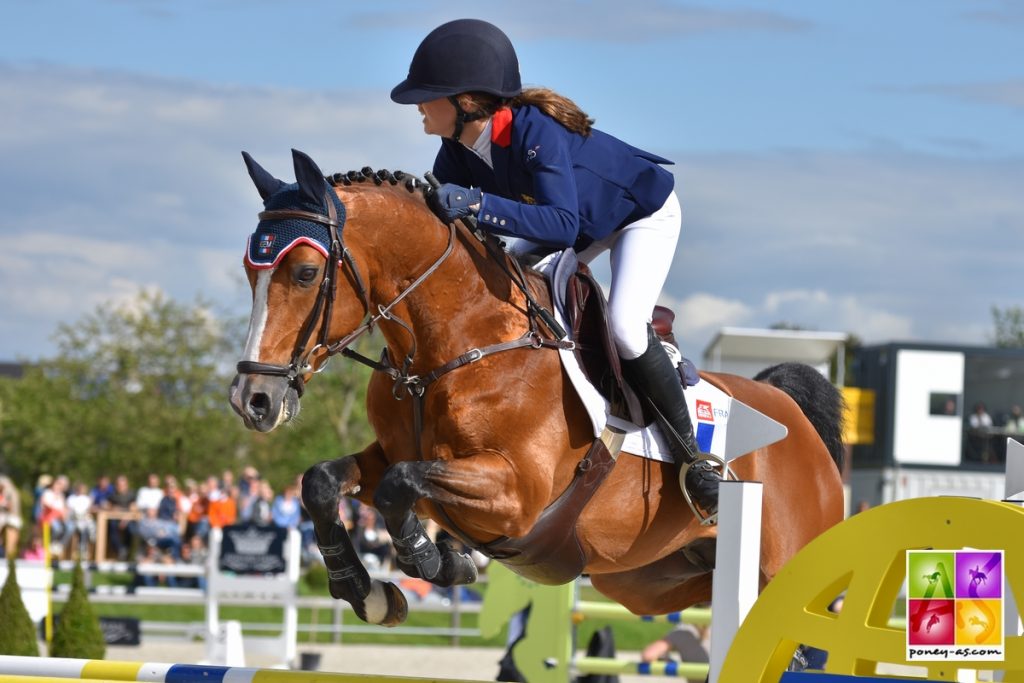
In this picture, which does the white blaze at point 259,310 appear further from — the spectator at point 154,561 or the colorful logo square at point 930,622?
the spectator at point 154,561

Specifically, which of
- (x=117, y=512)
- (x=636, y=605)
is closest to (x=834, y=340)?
(x=117, y=512)

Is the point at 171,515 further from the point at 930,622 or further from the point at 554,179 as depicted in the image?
the point at 930,622

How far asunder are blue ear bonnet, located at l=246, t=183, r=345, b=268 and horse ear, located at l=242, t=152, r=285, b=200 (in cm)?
10

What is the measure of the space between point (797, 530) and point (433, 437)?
168 cm

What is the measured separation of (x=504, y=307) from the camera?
153 inches

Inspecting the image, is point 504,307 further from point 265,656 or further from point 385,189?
point 265,656

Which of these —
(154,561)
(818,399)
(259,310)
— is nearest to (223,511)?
(154,561)

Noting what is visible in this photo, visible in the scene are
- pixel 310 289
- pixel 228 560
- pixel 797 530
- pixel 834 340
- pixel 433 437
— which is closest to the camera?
pixel 310 289

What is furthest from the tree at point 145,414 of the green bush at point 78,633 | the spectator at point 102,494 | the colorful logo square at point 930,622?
the colorful logo square at point 930,622

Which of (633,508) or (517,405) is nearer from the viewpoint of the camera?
(517,405)

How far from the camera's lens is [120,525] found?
54.6 ft

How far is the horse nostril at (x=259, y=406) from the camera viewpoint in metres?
3.36

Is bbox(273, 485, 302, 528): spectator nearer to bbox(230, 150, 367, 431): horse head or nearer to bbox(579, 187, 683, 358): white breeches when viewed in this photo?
bbox(579, 187, 683, 358): white breeches

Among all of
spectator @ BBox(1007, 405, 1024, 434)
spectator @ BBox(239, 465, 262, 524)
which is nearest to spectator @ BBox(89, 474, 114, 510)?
spectator @ BBox(239, 465, 262, 524)
